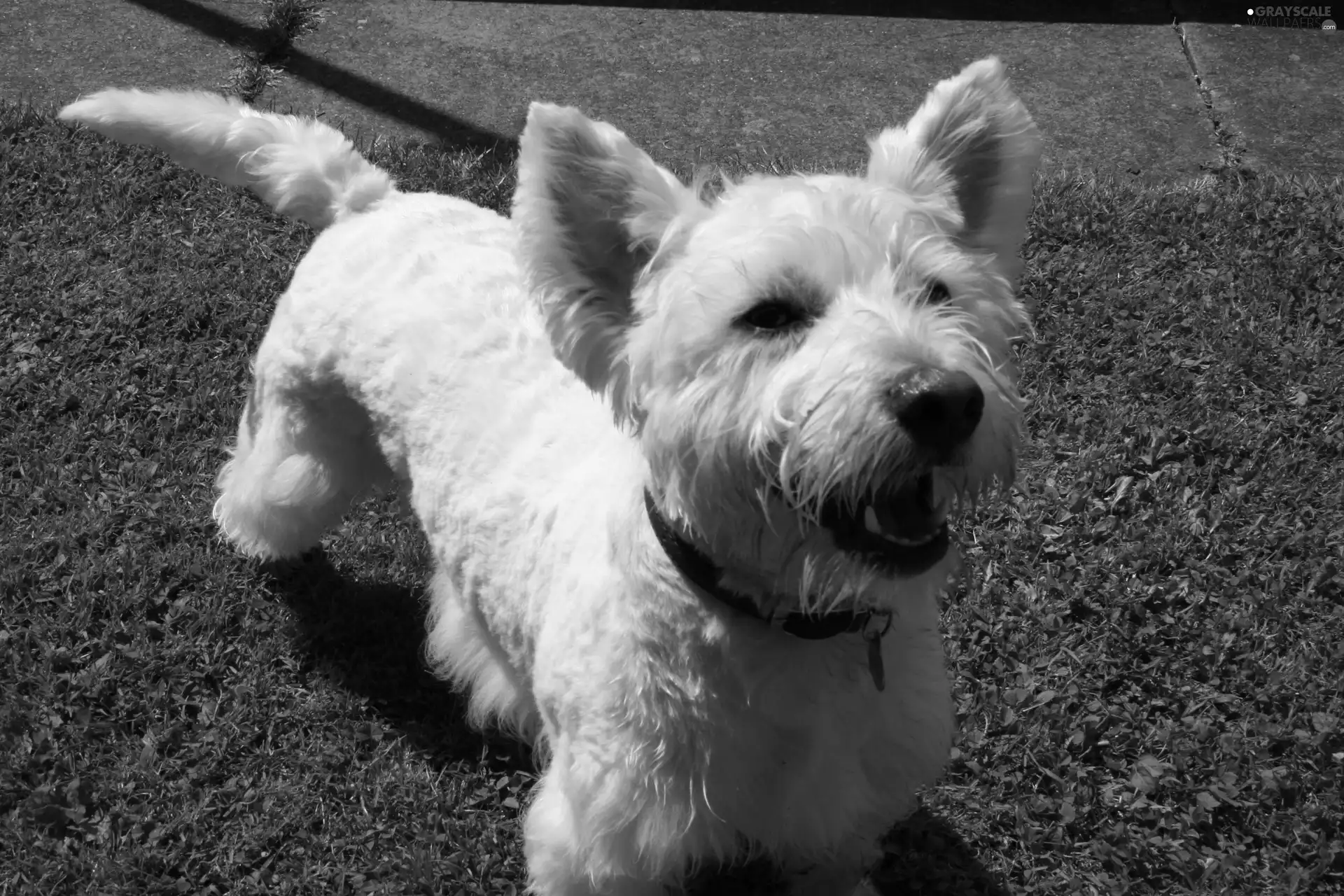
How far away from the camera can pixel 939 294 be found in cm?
255

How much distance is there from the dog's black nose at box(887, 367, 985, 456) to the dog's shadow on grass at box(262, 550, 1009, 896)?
6.75ft

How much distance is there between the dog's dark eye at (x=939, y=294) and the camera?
99.4 inches

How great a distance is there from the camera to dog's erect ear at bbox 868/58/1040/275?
2762 mm

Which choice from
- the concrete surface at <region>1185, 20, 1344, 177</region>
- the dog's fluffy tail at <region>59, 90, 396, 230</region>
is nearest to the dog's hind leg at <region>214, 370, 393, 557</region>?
the dog's fluffy tail at <region>59, 90, 396, 230</region>

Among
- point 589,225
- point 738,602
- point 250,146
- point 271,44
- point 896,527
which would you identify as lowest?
point 271,44

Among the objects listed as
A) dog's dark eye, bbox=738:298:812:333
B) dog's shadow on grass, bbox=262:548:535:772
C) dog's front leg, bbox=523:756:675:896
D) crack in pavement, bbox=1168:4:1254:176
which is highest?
dog's dark eye, bbox=738:298:812:333

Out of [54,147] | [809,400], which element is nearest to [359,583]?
[809,400]

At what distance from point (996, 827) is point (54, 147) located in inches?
253

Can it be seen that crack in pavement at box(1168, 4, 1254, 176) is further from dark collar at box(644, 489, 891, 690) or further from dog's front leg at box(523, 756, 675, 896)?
dog's front leg at box(523, 756, 675, 896)

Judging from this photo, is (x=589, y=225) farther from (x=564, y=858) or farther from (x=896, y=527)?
(x=564, y=858)

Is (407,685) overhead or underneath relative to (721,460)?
underneath

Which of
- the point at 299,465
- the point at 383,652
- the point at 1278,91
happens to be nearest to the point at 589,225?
the point at 299,465

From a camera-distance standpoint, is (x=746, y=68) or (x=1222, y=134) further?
(x=746, y=68)

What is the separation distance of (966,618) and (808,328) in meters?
2.32
